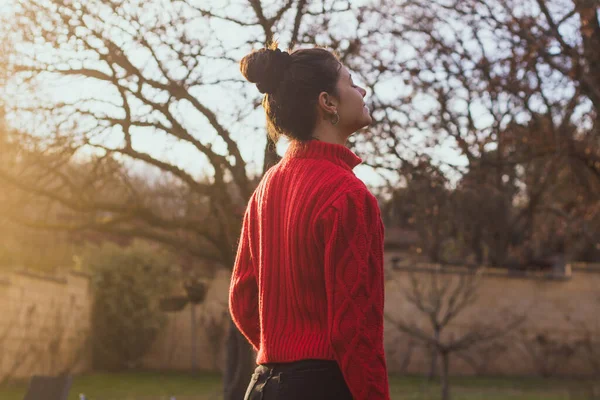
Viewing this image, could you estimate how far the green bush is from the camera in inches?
714

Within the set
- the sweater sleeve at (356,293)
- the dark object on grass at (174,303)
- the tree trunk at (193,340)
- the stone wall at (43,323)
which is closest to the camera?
the sweater sleeve at (356,293)

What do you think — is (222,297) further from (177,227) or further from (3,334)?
(177,227)

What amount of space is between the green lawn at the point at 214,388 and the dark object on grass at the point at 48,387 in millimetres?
5966

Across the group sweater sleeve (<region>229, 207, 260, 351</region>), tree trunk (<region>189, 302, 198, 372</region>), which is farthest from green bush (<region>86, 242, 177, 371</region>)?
sweater sleeve (<region>229, 207, 260, 351</region>)

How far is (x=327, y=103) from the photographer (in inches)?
87.0

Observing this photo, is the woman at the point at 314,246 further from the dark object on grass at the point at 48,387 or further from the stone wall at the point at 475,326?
the stone wall at the point at 475,326

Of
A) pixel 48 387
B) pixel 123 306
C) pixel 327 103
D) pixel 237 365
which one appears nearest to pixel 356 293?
pixel 327 103

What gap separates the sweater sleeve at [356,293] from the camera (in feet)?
6.46

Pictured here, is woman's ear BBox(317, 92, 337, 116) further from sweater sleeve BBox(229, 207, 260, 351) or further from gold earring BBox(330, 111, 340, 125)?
sweater sleeve BBox(229, 207, 260, 351)

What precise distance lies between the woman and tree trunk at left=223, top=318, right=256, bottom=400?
568 centimetres

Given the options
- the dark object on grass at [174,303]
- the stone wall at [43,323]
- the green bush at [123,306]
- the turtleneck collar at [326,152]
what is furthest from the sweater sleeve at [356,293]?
the green bush at [123,306]

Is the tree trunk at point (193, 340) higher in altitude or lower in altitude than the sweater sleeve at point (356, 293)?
lower

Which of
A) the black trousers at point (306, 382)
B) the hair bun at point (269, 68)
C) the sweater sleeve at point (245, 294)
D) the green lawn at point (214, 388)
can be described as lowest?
the green lawn at point (214, 388)

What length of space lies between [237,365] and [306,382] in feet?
20.4
